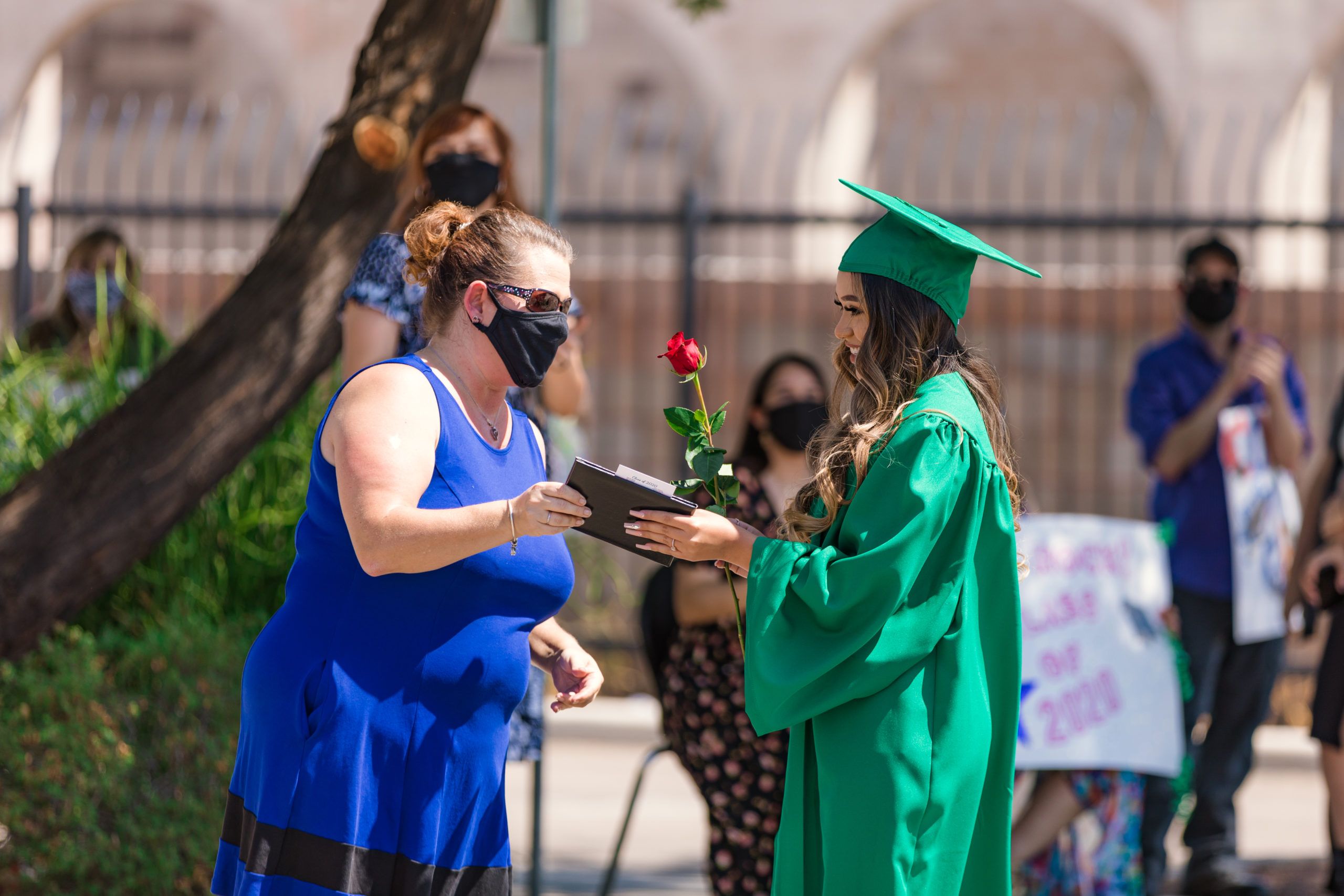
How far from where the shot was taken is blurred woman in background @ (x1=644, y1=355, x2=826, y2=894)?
4148mm

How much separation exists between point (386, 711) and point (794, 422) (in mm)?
2091

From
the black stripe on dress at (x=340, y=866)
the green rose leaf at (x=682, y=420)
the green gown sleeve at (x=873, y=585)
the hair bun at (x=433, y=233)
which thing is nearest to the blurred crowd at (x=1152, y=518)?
the hair bun at (x=433, y=233)

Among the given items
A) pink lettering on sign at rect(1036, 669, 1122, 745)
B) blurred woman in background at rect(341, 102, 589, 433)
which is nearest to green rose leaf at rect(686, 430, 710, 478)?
blurred woman in background at rect(341, 102, 589, 433)

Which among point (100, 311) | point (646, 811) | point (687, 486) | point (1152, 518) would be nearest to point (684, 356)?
point (687, 486)

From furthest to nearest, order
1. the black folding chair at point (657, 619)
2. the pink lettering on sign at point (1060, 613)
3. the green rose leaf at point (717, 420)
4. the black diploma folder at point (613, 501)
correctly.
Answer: the pink lettering on sign at point (1060, 613), the black folding chair at point (657, 619), the green rose leaf at point (717, 420), the black diploma folder at point (613, 501)

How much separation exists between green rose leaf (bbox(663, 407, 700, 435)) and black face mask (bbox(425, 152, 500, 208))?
1.31m

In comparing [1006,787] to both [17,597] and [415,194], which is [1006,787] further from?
[17,597]

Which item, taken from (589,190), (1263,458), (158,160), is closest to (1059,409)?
(1263,458)

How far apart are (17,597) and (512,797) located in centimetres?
289

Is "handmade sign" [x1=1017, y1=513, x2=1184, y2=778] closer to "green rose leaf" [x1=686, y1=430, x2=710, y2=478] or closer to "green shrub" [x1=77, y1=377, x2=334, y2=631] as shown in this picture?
"green shrub" [x1=77, y1=377, x2=334, y2=631]

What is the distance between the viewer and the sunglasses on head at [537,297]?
9.31 ft

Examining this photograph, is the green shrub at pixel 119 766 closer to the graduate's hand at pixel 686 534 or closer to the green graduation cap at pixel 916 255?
the graduate's hand at pixel 686 534

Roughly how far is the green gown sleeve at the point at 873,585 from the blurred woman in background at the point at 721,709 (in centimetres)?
127

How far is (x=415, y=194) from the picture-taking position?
3.97 m
